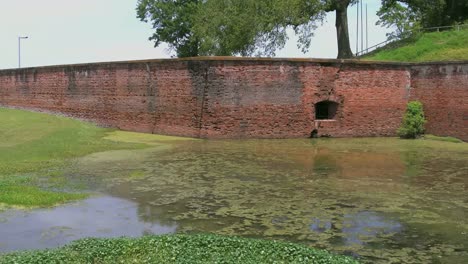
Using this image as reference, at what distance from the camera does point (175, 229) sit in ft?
23.3

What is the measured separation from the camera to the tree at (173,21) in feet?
144

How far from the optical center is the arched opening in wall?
18703 mm

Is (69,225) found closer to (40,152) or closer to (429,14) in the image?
(40,152)

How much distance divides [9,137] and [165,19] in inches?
1177

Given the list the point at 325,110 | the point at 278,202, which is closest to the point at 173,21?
the point at 325,110

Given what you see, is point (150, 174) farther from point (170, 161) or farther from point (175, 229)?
point (175, 229)

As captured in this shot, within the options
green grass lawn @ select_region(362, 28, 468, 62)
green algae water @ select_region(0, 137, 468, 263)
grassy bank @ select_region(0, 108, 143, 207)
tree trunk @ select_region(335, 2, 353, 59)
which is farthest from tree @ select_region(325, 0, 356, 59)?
grassy bank @ select_region(0, 108, 143, 207)

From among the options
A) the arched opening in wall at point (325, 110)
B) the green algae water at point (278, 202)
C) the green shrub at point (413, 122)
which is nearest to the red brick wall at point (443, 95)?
the green shrub at point (413, 122)

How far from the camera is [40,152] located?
44.5 feet

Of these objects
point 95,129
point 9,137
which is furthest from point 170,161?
point 95,129

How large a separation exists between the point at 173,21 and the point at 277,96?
2852cm

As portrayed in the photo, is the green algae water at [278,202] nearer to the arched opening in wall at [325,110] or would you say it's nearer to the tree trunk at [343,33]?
the arched opening in wall at [325,110]

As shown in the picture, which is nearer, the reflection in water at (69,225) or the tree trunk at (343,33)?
the reflection in water at (69,225)

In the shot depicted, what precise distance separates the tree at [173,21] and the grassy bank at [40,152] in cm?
2282
